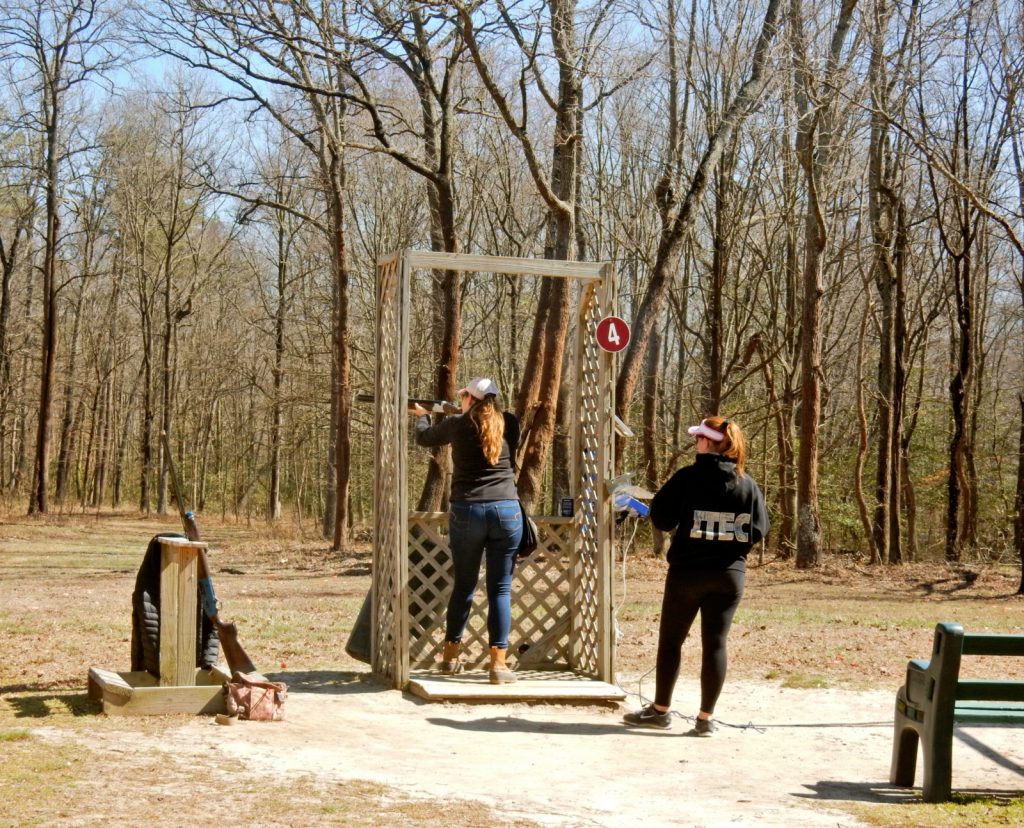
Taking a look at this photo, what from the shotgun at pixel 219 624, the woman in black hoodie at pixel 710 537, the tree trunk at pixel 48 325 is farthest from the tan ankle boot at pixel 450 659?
the tree trunk at pixel 48 325

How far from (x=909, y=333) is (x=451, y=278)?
42.5 feet

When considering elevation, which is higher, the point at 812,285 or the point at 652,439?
the point at 812,285

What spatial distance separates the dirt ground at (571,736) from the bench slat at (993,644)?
0.72m

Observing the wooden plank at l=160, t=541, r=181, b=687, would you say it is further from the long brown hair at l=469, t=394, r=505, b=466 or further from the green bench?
the green bench

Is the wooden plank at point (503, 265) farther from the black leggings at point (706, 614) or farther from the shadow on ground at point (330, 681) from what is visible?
the shadow on ground at point (330, 681)

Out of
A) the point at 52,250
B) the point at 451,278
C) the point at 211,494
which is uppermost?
the point at 52,250

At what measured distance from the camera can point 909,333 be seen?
2645 centimetres

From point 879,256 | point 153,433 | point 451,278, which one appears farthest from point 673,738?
point 153,433

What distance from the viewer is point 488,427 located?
7.20m

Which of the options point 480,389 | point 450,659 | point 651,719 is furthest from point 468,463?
point 651,719

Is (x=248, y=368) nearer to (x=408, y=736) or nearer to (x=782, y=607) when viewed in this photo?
(x=782, y=607)

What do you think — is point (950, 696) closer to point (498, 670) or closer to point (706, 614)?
point (706, 614)

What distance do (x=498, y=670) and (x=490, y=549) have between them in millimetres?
767

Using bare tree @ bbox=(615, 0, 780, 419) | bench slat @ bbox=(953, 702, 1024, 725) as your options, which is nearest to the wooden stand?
bench slat @ bbox=(953, 702, 1024, 725)
